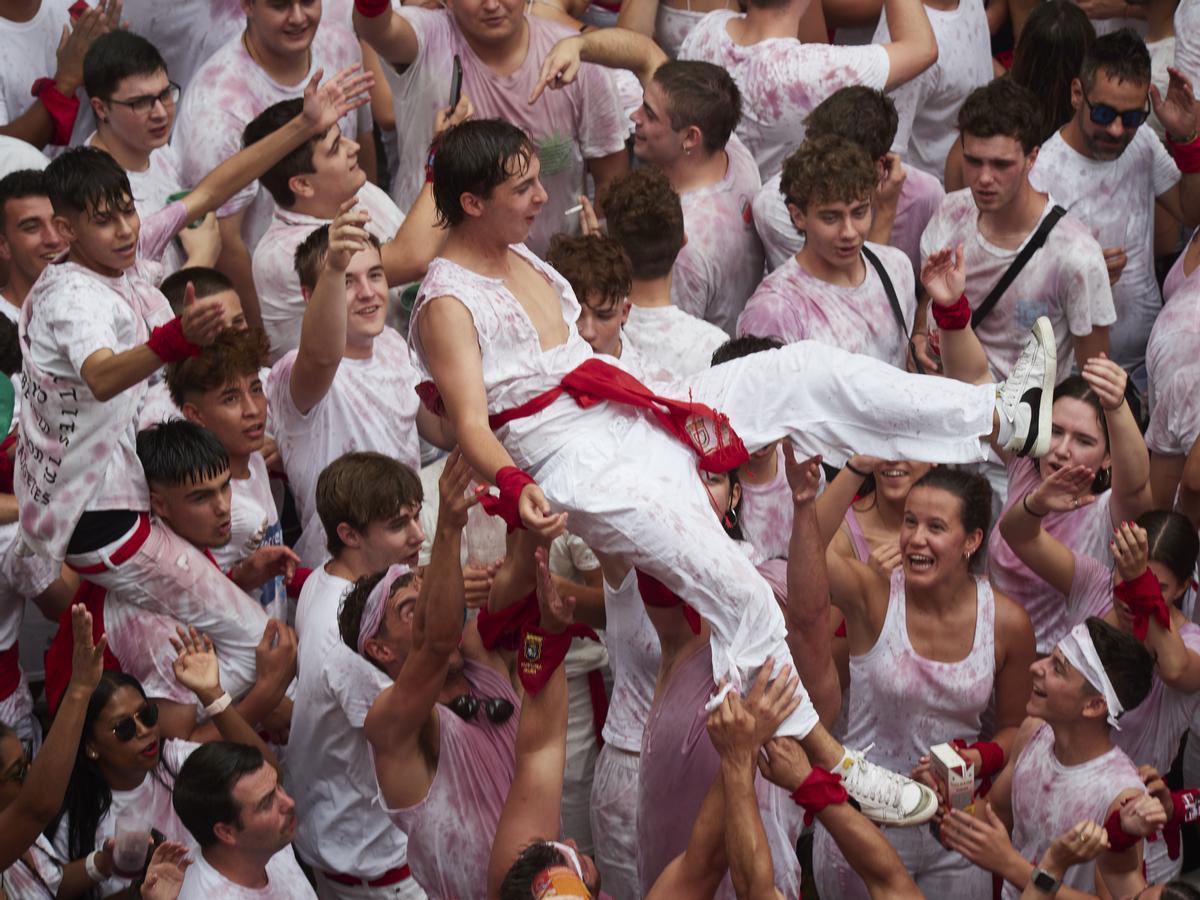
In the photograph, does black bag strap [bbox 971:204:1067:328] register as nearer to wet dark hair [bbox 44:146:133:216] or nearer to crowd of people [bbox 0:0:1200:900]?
crowd of people [bbox 0:0:1200:900]

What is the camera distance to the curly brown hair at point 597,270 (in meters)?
5.85

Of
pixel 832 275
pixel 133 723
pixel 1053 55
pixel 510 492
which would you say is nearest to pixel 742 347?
pixel 832 275

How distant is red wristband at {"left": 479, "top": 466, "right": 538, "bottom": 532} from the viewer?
15.1ft

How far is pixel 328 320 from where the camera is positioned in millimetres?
6047

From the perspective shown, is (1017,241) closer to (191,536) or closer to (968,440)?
(968,440)

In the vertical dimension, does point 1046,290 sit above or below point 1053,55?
below

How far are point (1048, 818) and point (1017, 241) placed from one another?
224 cm

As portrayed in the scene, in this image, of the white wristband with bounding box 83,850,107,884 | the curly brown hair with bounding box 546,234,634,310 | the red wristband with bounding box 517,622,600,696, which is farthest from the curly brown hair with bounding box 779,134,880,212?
the white wristband with bounding box 83,850,107,884

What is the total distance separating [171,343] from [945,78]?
398 centimetres

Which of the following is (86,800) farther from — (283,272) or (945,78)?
(945,78)

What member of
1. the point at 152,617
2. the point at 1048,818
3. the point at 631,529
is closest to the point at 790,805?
the point at 1048,818

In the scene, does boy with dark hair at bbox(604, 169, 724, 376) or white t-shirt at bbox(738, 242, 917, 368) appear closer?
boy with dark hair at bbox(604, 169, 724, 376)

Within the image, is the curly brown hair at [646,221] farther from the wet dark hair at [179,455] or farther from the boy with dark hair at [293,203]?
the wet dark hair at [179,455]

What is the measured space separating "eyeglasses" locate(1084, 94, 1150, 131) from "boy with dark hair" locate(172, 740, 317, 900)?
12.9 ft
